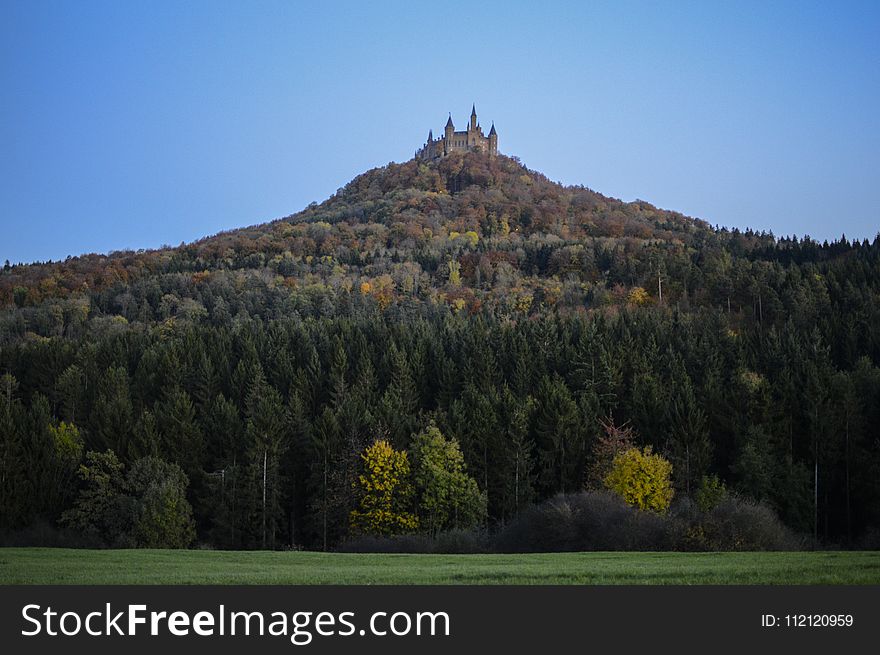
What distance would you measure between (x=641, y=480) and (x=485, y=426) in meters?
16.5

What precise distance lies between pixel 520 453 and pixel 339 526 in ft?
52.0

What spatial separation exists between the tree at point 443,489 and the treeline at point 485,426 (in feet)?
12.1

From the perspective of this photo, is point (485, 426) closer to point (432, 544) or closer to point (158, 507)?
point (432, 544)

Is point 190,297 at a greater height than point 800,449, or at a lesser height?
greater

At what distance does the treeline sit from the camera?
76688 millimetres

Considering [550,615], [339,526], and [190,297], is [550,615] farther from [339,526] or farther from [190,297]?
[190,297]

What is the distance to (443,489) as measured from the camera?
73438 mm

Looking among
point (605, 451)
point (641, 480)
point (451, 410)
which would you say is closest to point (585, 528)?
point (641, 480)

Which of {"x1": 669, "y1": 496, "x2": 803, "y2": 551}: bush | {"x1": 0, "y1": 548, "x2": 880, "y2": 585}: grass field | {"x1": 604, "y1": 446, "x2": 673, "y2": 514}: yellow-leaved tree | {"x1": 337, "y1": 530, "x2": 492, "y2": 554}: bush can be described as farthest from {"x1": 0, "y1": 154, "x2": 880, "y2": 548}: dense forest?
{"x1": 0, "y1": 548, "x2": 880, "y2": 585}: grass field

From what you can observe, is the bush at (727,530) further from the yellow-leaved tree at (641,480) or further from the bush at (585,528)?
the yellow-leaved tree at (641,480)

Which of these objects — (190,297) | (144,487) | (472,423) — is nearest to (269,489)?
(144,487)

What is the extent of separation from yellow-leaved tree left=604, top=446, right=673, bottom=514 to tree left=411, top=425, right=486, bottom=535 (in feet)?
34.4

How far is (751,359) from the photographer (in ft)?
320

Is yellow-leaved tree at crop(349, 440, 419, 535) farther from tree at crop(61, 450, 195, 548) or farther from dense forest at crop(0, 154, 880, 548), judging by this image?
tree at crop(61, 450, 195, 548)
